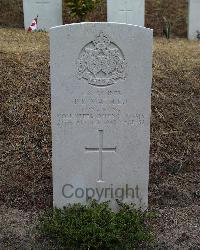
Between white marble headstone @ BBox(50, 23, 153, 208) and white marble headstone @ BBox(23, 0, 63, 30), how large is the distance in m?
6.42

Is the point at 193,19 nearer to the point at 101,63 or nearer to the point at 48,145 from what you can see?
the point at 48,145

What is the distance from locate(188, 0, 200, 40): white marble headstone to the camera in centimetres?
1026

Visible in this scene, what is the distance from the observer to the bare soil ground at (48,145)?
4496 mm

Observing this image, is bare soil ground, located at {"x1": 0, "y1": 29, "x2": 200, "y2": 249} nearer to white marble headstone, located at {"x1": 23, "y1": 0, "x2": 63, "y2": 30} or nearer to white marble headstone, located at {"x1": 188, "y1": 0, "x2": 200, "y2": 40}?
white marble headstone, located at {"x1": 23, "y1": 0, "x2": 63, "y2": 30}

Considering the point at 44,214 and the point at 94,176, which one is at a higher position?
the point at 94,176

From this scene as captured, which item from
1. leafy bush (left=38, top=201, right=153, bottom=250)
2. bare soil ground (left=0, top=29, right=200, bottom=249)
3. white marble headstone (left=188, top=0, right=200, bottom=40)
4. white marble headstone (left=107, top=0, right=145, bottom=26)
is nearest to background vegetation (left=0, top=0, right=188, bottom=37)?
white marble headstone (left=188, top=0, right=200, bottom=40)

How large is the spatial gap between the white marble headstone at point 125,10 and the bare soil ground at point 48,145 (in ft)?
7.89

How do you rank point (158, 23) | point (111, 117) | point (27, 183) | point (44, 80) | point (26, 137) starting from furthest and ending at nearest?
1. point (158, 23)
2. point (44, 80)
3. point (26, 137)
4. point (27, 183)
5. point (111, 117)

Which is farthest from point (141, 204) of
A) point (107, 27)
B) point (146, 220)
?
Answer: point (107, 27)

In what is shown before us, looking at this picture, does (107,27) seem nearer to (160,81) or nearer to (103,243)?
(103,243)

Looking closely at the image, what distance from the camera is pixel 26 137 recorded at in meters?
5.77

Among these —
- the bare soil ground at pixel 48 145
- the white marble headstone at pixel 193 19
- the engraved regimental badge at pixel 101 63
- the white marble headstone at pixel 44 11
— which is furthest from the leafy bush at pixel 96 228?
the white marble headstone at pixel 193 19

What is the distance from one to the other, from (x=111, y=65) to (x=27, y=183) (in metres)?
1.64

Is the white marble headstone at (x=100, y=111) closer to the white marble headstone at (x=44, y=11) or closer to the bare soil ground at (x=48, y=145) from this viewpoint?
the bare soil ground at (x=48, y=145)
